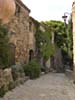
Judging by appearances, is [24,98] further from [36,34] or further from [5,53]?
[36,34]

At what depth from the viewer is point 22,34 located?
1922 cm

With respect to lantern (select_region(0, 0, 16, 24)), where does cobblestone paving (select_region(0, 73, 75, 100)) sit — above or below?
below

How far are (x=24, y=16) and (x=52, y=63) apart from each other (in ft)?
42.8

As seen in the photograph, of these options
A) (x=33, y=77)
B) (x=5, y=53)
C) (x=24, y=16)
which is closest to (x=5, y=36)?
(x=5, y=53)

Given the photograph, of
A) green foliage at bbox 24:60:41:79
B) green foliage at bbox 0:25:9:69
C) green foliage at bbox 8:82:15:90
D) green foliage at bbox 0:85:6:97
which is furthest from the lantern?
green foliage at bbox 24:60:41:79

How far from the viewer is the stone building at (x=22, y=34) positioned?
1707 centimetres

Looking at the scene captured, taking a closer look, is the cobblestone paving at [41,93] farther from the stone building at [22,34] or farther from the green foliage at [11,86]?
the stone building at [22,34]

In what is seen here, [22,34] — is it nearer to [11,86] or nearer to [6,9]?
[11,86]

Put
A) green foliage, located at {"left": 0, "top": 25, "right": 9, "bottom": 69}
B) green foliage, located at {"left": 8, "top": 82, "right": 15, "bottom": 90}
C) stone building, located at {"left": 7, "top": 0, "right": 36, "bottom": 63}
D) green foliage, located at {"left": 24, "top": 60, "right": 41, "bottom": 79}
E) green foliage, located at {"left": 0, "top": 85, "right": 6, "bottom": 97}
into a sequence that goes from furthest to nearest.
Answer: green foliage, located at {"left": 24, "top": 60, "right": 41, "bottom": 79} < stone building, located at {"left": 7, "top": 0, "right": 36, "bottom": 63} < green foliage, located at {"left": 8, "top": 82, "right": 15, "bottom": 90} < green foliage, located at {"left": 0, "top": 25, "right": 9, "bottom": 69} < green foliage, located at {"left": 0, "top": 85, "right": 6, "bottom": 97}

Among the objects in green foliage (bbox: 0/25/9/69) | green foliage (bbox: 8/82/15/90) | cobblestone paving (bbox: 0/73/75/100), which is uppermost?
green foliage (bbox: 0/25/9/69)

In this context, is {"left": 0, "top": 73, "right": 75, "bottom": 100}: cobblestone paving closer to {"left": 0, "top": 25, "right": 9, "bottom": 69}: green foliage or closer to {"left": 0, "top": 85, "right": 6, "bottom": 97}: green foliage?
{"left": 0, "top": 85, "right": 6, "bottom": 97}: green foliage

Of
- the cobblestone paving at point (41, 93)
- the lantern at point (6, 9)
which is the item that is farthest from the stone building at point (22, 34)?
the lantern at point (6, 9)

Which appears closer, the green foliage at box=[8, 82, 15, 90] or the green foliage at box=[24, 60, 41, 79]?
the green foliage at box=[8, 82, 15, 90]

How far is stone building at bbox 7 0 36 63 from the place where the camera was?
1707 centimetres
